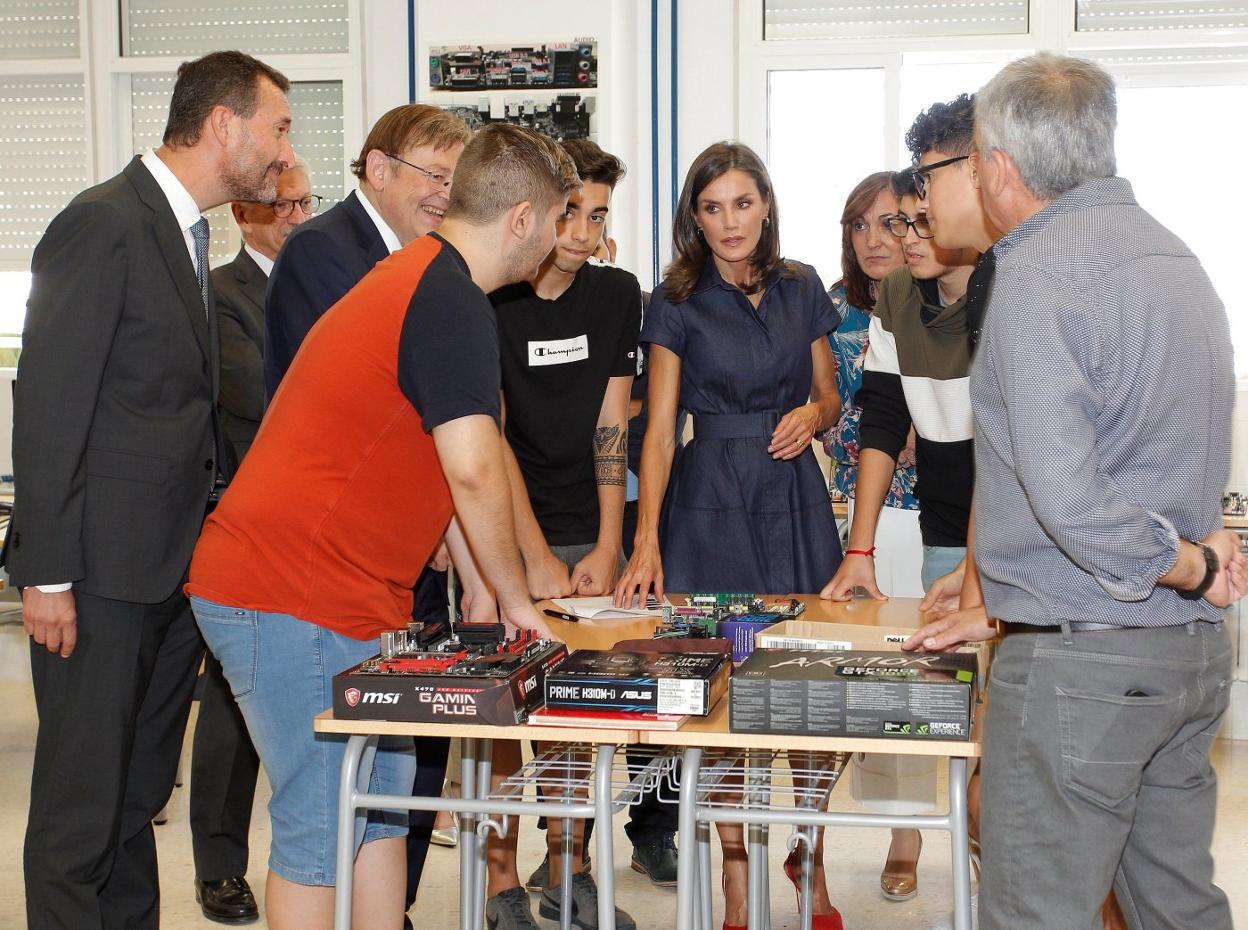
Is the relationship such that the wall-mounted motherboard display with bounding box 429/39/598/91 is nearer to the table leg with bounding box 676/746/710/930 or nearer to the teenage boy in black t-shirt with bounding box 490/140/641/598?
the teenage boy in black t-shirt with bounding box 490/140/641/598

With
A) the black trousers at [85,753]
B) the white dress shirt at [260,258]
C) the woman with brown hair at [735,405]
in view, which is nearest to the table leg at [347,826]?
the black trousers at [85,753]

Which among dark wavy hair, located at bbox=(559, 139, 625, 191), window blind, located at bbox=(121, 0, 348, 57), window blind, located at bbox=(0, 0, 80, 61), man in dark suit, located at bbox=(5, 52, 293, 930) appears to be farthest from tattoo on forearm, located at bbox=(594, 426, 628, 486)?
window blind, located at bbox=(0, 0, 80, 61)

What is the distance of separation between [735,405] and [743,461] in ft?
0.41

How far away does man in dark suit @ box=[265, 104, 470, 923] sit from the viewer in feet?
7.92

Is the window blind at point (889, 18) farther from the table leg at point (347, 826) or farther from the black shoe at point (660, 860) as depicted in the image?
Result: the table leg at point (347, 826)

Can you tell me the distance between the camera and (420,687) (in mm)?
1822

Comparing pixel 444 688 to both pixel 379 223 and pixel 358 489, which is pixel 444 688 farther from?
pixel 379 223

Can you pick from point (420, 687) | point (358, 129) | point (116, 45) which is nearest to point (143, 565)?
point (420, 687)

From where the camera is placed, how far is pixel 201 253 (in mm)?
2461

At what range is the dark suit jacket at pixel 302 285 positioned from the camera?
7.89 ft

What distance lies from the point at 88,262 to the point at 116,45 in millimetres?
4267

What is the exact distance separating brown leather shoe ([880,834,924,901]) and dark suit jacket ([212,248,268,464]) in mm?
1893

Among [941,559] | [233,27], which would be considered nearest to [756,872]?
[941,559]

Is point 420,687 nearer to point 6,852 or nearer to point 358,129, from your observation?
point 6,852
